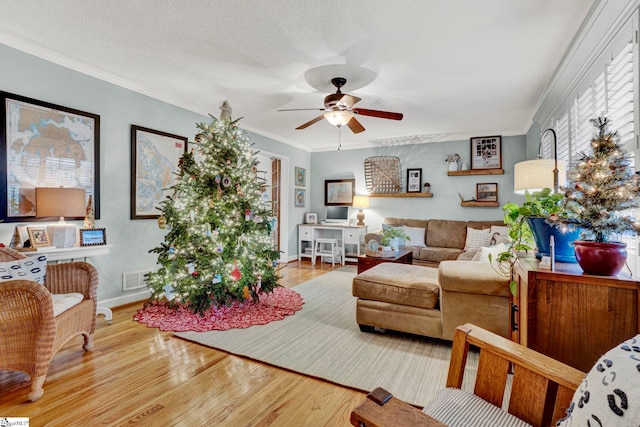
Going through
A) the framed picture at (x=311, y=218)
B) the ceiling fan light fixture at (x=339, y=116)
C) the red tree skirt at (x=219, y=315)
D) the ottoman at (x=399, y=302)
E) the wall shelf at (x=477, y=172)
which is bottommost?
the red tree skirt at (x=219, y=315)

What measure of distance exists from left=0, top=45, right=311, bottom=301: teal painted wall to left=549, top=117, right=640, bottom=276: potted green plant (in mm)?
3806

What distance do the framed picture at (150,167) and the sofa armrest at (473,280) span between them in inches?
120

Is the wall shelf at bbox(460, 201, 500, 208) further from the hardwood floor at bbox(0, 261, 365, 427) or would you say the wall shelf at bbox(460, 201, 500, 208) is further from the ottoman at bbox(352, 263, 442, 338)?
the hardwood floor at bbox(0, 261, 365, 427)

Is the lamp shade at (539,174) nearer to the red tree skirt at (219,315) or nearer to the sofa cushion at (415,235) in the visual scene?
the red tree skirt at (219,315)

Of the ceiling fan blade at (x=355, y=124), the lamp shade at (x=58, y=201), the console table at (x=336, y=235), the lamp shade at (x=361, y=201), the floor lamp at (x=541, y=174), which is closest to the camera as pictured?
the floor lamp at (x=541, y=174)

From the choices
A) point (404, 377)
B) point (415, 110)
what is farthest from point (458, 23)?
point (404, 377)

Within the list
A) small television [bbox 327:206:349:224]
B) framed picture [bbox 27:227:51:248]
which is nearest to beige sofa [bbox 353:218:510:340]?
framed picture [bbox 27:227:51:248]

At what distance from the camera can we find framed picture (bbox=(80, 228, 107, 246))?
2932 millimetres

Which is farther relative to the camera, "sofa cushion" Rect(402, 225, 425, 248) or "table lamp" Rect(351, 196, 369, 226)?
"table lamp" Rect(351, 196, 369, 226)

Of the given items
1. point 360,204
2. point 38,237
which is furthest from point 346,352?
point 360,204

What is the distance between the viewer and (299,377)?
210 cm

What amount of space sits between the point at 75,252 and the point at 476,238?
204 inches

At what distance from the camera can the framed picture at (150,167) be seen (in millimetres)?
3576

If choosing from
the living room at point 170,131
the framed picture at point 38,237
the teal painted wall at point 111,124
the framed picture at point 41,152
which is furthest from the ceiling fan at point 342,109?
the framed picture at point 38,237
